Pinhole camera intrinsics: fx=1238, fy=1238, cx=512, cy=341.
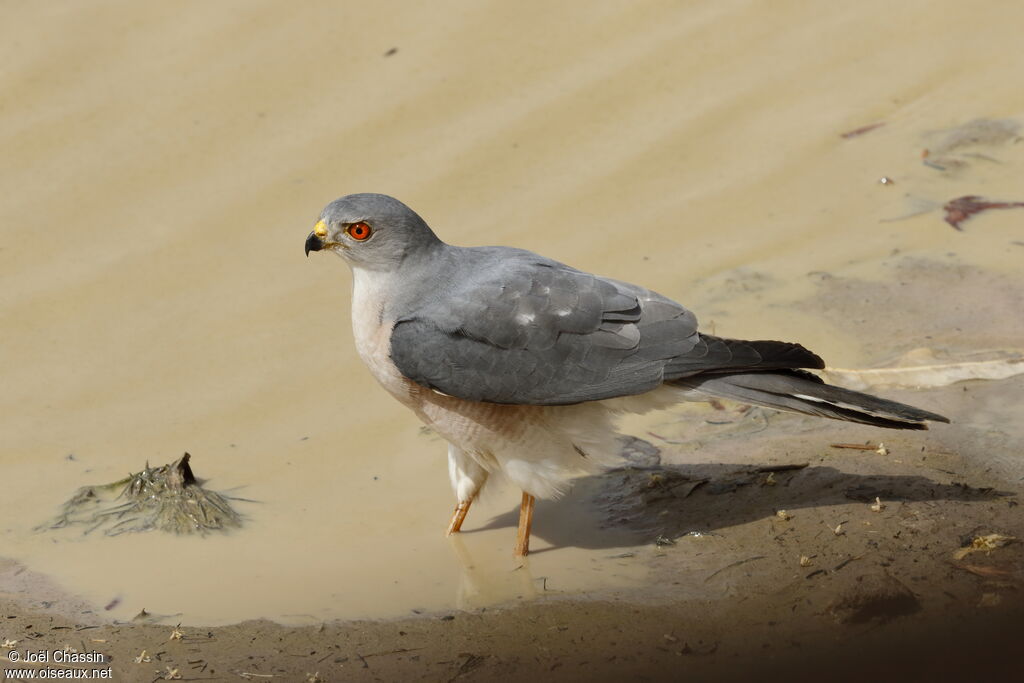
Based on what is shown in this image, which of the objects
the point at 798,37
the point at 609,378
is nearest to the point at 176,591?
the point at 609,378

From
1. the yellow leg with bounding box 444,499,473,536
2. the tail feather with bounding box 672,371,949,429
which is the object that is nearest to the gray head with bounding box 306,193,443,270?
the yellow leg with bounding box 444,499,473,536

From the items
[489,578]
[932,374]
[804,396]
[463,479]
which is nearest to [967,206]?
[932,374]

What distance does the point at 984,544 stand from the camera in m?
4.27

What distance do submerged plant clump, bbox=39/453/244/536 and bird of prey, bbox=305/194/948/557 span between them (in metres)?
0.91

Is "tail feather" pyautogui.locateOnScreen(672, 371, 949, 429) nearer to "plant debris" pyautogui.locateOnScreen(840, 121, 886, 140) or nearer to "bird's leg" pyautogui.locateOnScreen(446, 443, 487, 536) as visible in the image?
"bird's leg" pyautogui.locateOnScreen(446, 443, 487, 536)

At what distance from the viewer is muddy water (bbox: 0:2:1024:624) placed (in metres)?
4.67

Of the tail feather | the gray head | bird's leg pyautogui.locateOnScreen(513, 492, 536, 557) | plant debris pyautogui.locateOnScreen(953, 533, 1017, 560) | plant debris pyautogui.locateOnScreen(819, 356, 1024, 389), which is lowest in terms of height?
plant debris pyautogui.locateOnScreen(953, 533, 1017, 560)

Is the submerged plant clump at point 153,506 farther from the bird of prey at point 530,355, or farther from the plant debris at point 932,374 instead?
the plant debris at point 932,374

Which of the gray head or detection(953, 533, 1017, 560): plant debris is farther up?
the gray head

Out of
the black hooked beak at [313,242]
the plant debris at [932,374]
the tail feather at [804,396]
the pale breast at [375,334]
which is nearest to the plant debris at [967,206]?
the plant debris at [932,374]

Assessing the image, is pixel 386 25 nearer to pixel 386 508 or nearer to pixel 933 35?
pixel 933 35

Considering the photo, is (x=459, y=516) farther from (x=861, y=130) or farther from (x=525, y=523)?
(x=861, y=130)

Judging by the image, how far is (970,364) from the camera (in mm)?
5281

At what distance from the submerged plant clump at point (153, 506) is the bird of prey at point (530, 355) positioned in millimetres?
905
